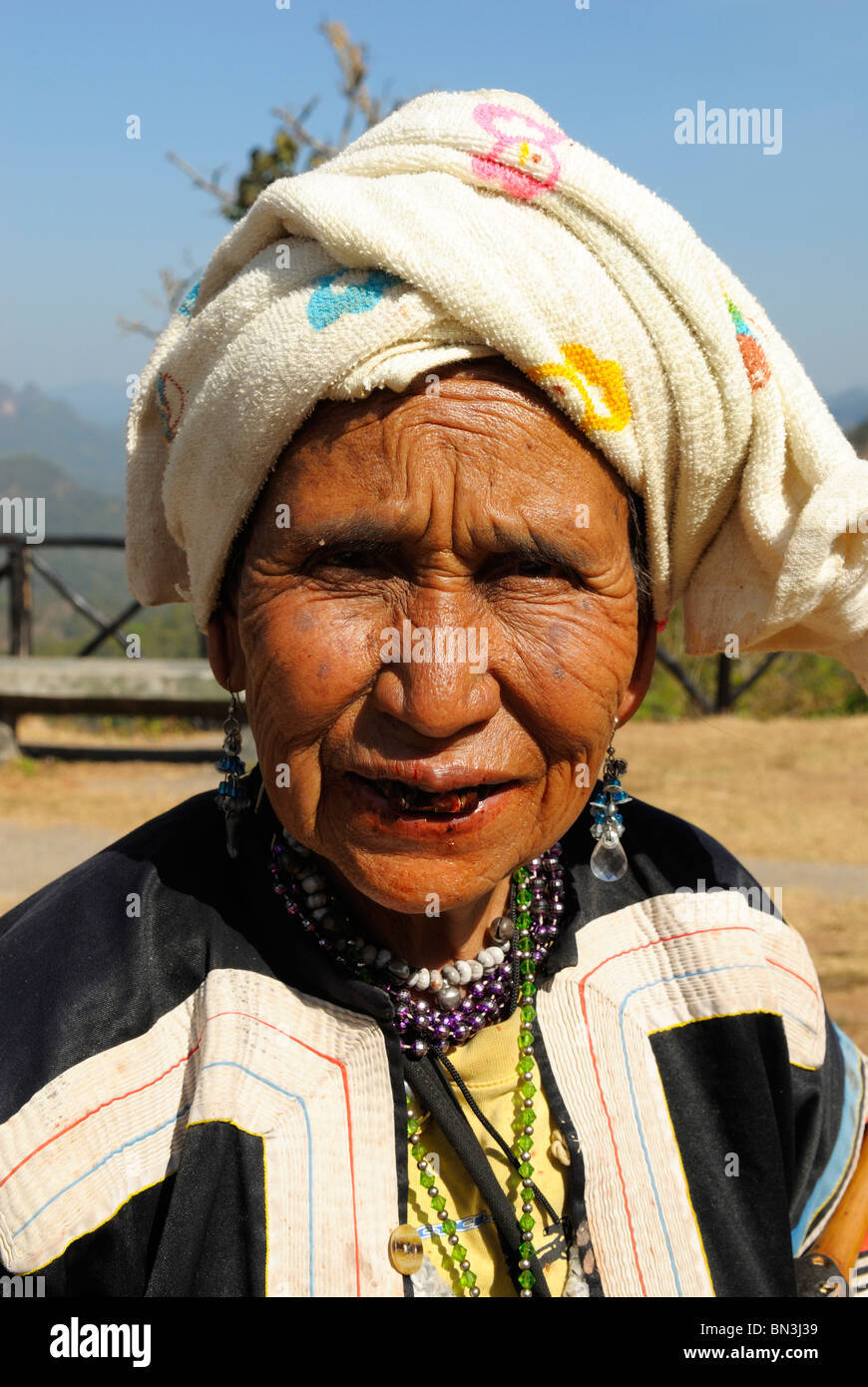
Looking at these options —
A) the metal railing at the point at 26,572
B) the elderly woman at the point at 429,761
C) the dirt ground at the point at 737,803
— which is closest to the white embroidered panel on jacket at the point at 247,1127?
the elderly woman at the point at 429,761

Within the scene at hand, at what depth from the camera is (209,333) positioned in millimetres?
1812

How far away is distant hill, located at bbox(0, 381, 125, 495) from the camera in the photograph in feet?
326

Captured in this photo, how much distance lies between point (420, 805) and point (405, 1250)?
0.67 meters

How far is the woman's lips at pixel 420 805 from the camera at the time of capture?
1745 millimetres

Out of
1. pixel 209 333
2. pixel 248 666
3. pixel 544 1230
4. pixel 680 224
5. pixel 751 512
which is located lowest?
pixel 544 1230

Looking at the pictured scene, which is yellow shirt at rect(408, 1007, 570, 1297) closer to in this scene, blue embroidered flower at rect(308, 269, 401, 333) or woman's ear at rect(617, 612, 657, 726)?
woman's ear at rect(617, 612, 657, 726)

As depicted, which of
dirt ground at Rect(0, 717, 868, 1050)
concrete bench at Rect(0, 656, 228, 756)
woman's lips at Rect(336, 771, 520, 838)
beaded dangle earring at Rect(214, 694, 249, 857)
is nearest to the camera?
woman's lips at Rect(336, 771, 520, 838)

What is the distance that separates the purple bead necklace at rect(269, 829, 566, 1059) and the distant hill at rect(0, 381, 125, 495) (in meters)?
89.2

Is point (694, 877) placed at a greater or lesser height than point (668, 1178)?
greater

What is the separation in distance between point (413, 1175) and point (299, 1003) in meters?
0.33

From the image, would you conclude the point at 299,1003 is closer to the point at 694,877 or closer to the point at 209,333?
the point at 694,877

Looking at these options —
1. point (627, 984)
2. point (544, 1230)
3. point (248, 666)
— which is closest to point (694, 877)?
point (627, 984)

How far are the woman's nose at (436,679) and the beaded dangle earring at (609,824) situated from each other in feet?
1.38

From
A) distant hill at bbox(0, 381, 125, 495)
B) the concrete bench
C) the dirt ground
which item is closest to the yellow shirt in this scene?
the dirt ground
